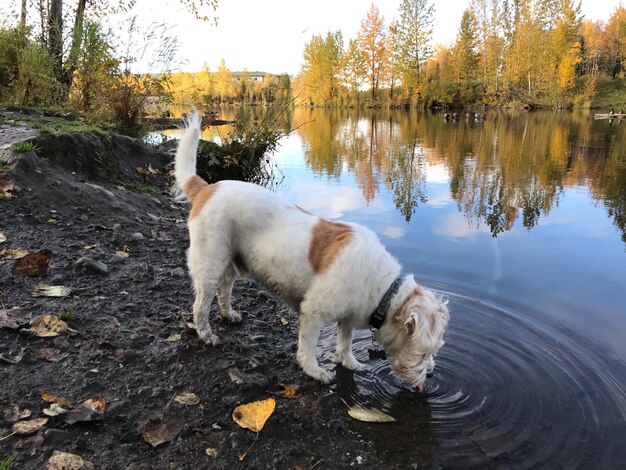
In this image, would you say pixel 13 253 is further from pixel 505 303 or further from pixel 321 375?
pixel 505 303

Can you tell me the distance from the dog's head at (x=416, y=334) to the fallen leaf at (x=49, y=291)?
9.96 feet

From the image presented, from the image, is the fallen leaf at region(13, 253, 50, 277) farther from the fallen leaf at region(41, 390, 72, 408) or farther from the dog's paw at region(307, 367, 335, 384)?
the dog's paw at region(307, 367, 335, 384)

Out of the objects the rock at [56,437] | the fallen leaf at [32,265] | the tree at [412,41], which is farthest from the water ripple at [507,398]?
the tree at [412,41]

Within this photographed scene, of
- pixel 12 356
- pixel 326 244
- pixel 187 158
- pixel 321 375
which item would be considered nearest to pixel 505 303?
pixel 321 375

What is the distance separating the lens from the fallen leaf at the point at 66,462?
2356 millimetres

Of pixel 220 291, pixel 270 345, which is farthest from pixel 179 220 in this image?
pixel 270 345

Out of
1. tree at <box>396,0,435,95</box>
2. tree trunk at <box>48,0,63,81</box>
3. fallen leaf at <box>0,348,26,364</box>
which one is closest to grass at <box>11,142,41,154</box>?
fallen leaf at <box>0,348,26,364</box>

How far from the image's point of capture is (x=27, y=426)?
2566 mm

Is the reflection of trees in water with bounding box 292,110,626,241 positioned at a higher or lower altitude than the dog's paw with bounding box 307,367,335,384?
higher

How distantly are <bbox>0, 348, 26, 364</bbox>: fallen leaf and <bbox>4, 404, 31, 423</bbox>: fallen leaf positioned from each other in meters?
0.51

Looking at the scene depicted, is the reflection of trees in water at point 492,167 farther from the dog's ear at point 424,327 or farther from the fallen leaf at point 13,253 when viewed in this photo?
the fallen leaf at point 13,253

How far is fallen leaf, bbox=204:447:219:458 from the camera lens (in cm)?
271

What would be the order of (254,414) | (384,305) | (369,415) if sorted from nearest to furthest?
(254,414) → (369,415) → (384,305)

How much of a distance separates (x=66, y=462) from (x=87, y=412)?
431 mm
